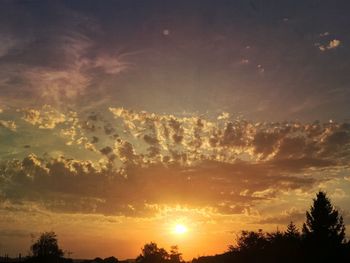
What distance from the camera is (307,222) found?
77.4m

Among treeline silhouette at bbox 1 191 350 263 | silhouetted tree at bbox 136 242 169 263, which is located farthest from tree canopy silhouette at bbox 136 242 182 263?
treeline silhouette at bbox 1 191 350 263

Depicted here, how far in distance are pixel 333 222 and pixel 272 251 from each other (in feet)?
38.4

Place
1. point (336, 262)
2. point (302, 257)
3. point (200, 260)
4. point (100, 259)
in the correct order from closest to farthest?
point (336, 262) → point (302, 257) → point (200, 260) → point (100, 259)

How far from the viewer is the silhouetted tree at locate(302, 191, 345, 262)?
68875 millimetres

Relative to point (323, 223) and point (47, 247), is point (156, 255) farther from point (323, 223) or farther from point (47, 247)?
point (323, 223)

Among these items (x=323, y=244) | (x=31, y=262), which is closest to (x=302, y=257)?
(x=323, y=244)

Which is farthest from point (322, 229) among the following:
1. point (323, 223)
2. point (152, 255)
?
point (152, 255)

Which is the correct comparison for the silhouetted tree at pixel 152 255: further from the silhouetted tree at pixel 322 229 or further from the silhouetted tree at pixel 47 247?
the silhouetted tree at pixel 322 229

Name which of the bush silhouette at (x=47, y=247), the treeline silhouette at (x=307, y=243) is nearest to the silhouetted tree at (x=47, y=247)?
the bush silhouette at (x=47, y=247)

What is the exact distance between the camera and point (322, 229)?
2936 inches

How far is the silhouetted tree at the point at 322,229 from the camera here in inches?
2712

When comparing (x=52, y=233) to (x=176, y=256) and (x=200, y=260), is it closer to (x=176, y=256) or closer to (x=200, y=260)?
(x=176, y=256)

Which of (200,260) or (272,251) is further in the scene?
(200,260)

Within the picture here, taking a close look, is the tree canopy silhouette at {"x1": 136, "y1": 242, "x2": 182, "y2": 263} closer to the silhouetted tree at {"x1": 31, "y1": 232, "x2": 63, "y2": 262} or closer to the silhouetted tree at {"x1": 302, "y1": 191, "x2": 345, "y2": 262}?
the silhouetted tree at {"x1": 31, "y1": 232, "x2": 63, "y2": 262}
